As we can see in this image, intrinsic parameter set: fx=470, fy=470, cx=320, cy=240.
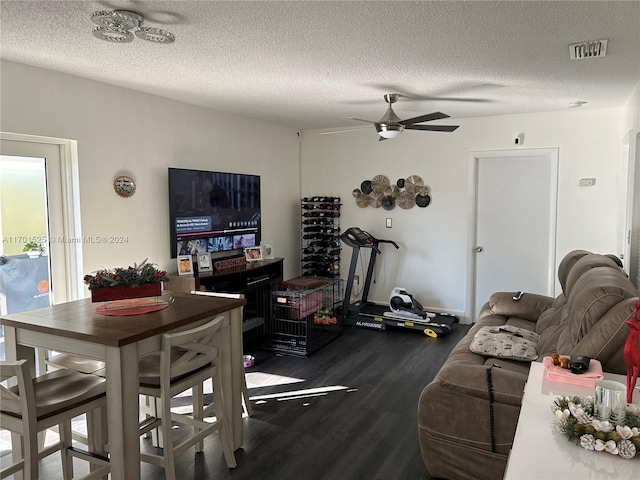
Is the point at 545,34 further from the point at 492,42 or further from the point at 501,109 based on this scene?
the point at 501,109

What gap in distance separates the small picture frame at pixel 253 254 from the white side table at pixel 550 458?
4.08 m

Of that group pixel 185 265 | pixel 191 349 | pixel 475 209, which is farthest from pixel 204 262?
pixel 475 209

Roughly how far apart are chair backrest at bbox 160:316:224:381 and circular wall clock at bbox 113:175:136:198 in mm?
1958

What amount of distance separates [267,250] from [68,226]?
2.40m

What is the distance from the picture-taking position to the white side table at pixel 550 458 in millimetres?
1305

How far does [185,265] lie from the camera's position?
4641 mm

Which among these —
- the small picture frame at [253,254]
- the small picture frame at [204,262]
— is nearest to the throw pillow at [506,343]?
the small picture frame at [204,262]

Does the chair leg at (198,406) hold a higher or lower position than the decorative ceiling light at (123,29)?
lower

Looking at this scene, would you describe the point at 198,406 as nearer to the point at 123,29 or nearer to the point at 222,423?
the point at 222,423

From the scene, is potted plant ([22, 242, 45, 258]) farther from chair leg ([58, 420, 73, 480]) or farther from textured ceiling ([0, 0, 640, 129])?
chair leg ([58, 420, 73, 480])

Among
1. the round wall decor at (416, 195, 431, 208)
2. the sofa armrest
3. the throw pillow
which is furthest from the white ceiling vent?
the round wall decor at (416, 195, 431, 208)

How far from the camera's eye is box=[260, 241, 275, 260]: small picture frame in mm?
5730

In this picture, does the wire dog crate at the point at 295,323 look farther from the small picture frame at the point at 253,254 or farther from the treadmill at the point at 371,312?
the small picture frame at the point at 253,254

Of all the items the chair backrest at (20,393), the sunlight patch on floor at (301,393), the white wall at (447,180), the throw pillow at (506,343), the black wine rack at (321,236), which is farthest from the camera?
the black wine rack at (321,236)
